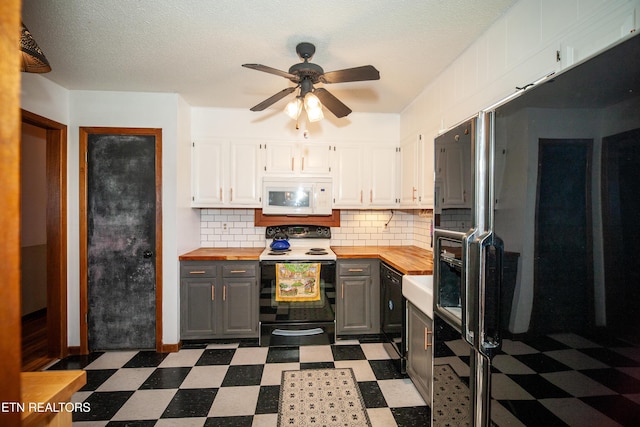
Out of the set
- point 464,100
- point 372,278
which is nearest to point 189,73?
point 464,100

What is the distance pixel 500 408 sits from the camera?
1021 millimetres

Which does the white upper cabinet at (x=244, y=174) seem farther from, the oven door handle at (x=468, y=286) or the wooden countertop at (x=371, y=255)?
the oven door handle at (x=468, y=286)

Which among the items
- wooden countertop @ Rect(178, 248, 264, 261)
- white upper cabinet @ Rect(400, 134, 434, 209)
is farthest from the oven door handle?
wooden countertop @ Rect(178, 248, 264, 261)

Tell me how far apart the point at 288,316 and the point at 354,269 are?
2.77ft

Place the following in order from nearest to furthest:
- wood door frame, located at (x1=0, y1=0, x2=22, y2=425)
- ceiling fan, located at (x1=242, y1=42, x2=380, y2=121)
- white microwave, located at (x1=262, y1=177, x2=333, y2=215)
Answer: wood door frame, located at (x1=0, y1=0, x2=22, y2=425) → ceiling fan, located at (x1=242, y1=42, x2=380, y2=121) → white microwave, located at (x1=262, y1=177, x2=333, y2=215)

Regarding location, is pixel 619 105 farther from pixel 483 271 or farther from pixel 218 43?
pixel 218 43

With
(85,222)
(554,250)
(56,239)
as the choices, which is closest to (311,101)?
(554,250)

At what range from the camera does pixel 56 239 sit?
282 centimetres

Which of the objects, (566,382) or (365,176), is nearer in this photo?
(566,382)

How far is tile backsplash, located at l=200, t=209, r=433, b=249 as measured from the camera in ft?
12.1

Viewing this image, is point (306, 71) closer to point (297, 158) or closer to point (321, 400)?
point (297, 158)

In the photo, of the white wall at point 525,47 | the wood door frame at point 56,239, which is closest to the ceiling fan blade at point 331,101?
the white wall at point 525,47

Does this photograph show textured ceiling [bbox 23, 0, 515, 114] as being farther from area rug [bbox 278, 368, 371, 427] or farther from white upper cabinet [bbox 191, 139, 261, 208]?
area rug [bbox 278, 368, 371, 427]

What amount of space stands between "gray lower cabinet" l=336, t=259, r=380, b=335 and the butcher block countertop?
8 centimetres
